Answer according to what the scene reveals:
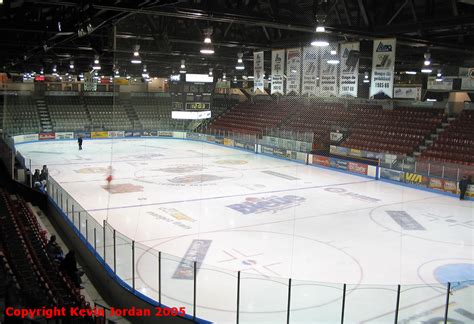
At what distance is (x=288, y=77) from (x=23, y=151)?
23.3 m

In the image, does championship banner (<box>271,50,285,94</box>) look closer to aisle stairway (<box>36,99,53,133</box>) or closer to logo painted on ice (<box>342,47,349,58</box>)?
logo painted on ice (<box>342,47,349,58</box>)

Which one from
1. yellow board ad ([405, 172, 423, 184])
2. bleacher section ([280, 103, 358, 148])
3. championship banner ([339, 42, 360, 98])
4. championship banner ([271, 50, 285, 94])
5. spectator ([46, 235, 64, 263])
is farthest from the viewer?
bleacher section ([280, 103, 358, 148])

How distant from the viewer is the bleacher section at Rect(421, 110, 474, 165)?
22.7 meters

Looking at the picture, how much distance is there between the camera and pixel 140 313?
26.1 ft

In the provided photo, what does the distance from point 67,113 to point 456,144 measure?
3437cm

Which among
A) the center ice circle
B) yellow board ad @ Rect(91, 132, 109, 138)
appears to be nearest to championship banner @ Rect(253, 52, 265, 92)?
the center ice circle

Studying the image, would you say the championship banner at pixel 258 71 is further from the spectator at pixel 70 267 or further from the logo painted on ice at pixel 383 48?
the spectator at pixel 70 267

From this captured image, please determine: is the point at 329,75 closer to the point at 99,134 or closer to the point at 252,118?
the point at 252,118

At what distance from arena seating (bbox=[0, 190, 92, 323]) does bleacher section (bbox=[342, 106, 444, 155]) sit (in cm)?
1943

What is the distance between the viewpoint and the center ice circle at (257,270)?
21.9 ft

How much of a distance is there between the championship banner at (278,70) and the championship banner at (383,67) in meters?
3.05

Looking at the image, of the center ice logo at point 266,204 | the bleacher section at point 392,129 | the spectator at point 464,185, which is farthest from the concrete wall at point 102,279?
the bleacher section at point 392,129

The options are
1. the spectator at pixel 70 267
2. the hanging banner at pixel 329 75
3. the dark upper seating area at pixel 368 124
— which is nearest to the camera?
the spectator at pixel 70 267

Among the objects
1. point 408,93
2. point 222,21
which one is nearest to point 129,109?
point 222,21
